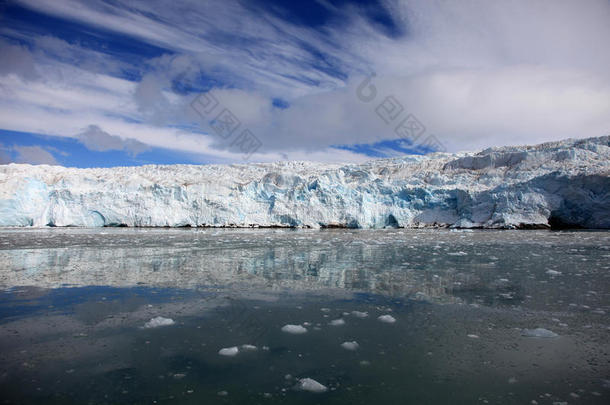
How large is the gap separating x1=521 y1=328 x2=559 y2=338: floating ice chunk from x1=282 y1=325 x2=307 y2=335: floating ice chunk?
6.25 feet

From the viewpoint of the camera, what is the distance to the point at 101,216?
23.8 metres

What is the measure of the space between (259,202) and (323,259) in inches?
676

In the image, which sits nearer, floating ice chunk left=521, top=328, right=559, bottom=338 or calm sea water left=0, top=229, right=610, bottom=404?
calm sea water left=0, top=229, right=610, bottom=404

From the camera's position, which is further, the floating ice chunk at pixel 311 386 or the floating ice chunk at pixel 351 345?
the floating ice chunk at pixel 351 345

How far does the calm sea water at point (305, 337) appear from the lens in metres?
2.21

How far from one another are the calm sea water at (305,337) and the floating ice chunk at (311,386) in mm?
44

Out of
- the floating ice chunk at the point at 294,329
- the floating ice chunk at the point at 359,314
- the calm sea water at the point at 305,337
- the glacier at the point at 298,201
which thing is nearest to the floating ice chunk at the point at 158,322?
the calm sea water at the point at 305,337

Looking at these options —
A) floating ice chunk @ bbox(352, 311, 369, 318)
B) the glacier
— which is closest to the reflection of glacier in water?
floating ice chunk @ bbox(352, 311, 369, 318)

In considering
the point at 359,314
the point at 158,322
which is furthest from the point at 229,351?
the point at 359,314

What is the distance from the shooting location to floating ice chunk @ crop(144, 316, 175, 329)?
3.41 meters

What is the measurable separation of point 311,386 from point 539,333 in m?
2.17

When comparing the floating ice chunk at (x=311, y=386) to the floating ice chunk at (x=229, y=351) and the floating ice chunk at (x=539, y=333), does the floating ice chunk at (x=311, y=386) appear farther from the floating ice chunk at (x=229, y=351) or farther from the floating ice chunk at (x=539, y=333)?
the floating ice chunk at (x=539, y=333)

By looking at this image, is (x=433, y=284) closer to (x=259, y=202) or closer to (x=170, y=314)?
(x=170, y=314)

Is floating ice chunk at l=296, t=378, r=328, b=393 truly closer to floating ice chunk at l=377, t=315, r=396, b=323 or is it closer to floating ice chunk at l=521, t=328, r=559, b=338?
floating ice chunk at l=377, t=315, r=396, b=323
